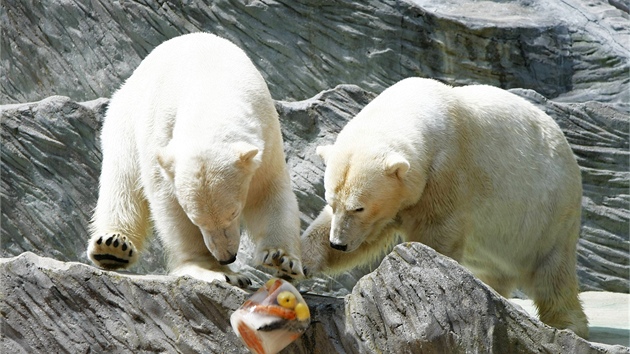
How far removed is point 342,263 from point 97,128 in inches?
117

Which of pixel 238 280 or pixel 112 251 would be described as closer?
pixel 238 280

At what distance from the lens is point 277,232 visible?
429 centimetres

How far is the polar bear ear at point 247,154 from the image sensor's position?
396 centimetres

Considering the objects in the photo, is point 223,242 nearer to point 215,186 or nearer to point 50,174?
point 215,186

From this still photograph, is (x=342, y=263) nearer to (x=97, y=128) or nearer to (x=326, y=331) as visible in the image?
(x=326, y=331)

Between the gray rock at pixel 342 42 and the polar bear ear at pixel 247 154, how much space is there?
16.0 ft

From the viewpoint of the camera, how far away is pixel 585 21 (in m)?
8.73

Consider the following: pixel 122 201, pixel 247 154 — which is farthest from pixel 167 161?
pixel 122 201

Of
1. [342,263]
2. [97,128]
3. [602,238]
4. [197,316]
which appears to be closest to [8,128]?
[97,128]

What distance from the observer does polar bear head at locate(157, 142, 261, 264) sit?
3.96m

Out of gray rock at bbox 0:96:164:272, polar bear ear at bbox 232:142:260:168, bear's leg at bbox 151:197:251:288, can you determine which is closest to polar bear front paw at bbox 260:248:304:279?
bear's leg at bbox 151:197:251:288

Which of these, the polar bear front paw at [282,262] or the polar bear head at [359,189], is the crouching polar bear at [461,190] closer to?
the polar bear head at [359,189]

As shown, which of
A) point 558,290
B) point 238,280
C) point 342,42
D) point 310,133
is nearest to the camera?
point 238,280

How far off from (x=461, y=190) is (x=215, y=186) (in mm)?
1693
